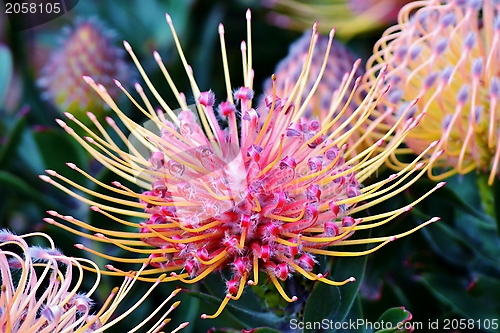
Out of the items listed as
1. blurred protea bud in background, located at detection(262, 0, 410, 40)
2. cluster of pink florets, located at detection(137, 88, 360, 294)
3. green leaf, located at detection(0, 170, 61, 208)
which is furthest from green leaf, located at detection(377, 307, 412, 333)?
blurred protea bud in background, located at detection(262, 0, 410, 40)

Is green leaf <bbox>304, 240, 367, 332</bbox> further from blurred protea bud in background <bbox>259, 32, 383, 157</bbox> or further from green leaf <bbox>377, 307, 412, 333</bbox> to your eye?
blurred protea bud in background <bbox>259, 32, 383, 157</bbox>

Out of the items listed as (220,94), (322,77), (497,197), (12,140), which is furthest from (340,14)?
(12,140)

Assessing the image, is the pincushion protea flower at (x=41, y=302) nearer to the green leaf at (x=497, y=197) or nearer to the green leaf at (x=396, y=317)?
the green leaf at (x=396, y=317)

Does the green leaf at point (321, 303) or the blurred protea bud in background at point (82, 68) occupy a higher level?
the blurred protea bud in background at point (82, 68)

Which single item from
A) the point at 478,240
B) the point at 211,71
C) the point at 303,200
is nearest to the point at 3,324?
the point at 303,200

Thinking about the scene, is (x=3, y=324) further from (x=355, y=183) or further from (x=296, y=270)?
(x=355, y=183)

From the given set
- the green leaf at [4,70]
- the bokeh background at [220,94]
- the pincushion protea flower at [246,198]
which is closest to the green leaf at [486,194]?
the bokeh background at [220,94]

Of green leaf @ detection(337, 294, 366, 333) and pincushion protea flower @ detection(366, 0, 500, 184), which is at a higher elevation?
pincushion protea flower @ detection(366, 0, 500, 184)

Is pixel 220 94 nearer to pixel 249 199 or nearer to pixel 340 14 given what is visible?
pixel 340 14
